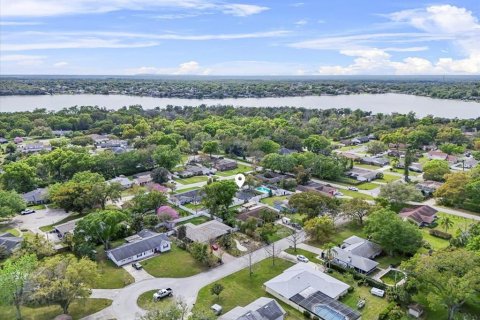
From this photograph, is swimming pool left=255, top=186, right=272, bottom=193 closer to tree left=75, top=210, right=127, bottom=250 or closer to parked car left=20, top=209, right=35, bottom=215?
tree left=75, top=210, right=127, bottom=250

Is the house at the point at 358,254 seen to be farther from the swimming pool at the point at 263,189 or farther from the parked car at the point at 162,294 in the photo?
the swimming pool at the point at 263,189

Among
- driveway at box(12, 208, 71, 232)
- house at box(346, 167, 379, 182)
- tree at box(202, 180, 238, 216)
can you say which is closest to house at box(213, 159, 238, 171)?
house at box(346, 167, 379, 182)

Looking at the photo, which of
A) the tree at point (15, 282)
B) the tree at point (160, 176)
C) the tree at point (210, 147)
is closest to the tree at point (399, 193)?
the tree at point (160, 176)

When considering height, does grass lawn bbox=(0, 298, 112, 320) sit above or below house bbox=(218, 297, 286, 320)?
below

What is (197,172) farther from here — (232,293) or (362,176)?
(232,293)

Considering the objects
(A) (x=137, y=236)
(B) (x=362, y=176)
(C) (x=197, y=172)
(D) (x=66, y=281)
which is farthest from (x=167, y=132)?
(D) (x=66, y=281)

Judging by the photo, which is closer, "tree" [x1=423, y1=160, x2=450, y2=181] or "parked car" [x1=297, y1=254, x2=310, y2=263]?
"parked car" [x1=297, y1=254, x2=310, y2=263]

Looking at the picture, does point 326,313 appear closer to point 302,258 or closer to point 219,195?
point 302,258

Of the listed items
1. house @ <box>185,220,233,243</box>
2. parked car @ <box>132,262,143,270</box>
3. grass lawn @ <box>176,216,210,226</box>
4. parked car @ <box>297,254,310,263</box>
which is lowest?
parked car @ <box>132,262,143,270</box>
